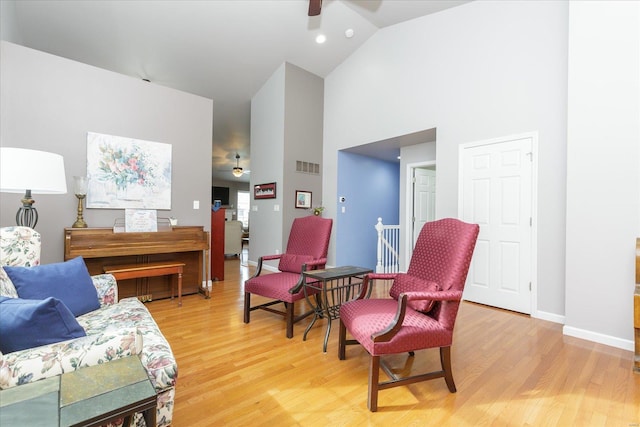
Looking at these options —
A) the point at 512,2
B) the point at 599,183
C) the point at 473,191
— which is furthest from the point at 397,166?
the point at 599,183

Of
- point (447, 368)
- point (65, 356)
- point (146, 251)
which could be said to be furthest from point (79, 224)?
point (447, 368)

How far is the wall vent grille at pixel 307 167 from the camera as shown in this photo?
5.69m

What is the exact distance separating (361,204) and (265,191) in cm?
202

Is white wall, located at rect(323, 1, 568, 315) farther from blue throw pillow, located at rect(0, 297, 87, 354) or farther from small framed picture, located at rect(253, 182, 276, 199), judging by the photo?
blue throw pillow, located at rect(0, 297, 87, 354)

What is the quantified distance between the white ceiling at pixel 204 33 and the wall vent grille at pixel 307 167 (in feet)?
6.08

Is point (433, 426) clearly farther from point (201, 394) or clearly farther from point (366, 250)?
point (366, 250)

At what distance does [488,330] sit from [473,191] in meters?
1.75

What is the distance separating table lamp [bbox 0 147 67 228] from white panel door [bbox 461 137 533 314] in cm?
424

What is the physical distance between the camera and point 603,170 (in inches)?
104

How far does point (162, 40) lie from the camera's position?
14.8 feet

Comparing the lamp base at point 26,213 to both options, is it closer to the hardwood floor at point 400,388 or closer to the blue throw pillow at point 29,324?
the hardwood floor at point 400,388

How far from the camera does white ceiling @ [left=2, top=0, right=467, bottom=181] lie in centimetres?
398

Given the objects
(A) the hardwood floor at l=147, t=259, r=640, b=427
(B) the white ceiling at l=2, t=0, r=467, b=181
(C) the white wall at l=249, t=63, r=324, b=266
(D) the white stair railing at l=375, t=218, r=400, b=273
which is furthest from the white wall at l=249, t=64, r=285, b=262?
(A) the hardwood floor at l=147, t=259, r=640, b=427

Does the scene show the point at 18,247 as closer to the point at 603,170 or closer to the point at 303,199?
the point at 303,199
